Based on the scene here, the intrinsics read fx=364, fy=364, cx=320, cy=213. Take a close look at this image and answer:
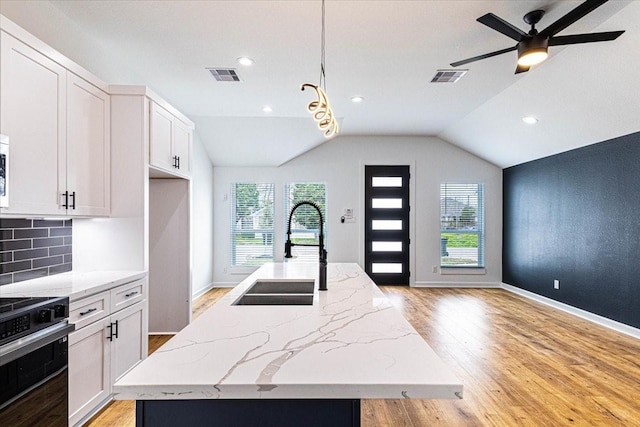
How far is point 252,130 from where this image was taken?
5.86 metres

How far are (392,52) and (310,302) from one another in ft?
8.26

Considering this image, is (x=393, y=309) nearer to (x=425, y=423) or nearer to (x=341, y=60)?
(x=425, y=423)

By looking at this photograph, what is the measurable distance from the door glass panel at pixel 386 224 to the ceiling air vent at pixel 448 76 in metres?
3.23

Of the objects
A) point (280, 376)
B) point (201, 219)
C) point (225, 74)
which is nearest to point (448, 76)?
point (225, 74)

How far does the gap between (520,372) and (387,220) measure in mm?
4039

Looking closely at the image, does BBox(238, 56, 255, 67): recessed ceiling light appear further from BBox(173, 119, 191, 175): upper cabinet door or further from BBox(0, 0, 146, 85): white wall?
BBox(0, 0, 146, 85): white wall

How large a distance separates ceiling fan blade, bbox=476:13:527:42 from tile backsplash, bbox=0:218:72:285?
10.6 ft

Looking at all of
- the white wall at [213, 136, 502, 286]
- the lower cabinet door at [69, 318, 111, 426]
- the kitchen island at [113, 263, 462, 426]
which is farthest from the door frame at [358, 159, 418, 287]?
the kitchen island at [113, 263, 462, 426]

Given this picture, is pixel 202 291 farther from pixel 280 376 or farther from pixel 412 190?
pixel 280 376

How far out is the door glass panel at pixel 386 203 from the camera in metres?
6.85

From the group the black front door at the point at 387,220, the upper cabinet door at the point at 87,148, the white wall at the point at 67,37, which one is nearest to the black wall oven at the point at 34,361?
the upper cabinet door at the point at 87,148

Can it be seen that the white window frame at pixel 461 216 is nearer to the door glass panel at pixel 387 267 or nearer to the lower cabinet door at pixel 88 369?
the door glass panel at pixel 387 267

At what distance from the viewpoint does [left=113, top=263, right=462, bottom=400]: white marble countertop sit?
Answer: 35.1 inches

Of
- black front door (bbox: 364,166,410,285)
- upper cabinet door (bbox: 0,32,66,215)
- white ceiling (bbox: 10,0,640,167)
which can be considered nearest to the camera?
upper cabinet door (bbox: 0,32,66,215)
